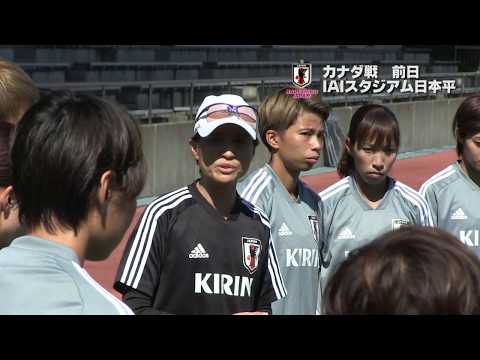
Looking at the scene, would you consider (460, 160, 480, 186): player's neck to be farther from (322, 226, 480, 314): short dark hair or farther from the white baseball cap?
(322, 226, 480, 314): short dark hair

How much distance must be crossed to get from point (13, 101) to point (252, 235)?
3.84 feet

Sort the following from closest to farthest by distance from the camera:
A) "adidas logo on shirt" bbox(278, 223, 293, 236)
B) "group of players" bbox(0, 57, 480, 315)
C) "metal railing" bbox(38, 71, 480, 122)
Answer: "group of players" bbox(0, 57, 480, 315) → "adidas logo on shirt" bbox(278, 223, 293, 236) → "metal railing" bbox(38, 71, 480, 122)

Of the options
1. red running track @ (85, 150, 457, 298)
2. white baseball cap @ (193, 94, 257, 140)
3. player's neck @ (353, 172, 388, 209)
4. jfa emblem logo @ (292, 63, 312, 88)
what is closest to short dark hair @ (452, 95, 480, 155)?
player's neck @ (353, 172, 388, 209)

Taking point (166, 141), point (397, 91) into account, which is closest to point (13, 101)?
point (166, 141)

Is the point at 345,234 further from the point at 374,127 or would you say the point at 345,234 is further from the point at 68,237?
the point at 68,237

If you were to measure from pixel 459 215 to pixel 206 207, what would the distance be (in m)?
1.86

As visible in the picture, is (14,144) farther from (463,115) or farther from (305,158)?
(463,115)

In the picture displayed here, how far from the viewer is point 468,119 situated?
5.27 meters

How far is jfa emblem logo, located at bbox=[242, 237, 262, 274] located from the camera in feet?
12.8

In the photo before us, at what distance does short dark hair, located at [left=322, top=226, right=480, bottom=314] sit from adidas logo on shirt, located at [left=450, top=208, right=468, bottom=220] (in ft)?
11.7

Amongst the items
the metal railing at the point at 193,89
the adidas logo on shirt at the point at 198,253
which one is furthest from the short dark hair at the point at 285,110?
the metal railing at the point at 193,89

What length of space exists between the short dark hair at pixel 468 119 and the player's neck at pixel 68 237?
11.1ft

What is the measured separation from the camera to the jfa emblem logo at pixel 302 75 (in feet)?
67.2

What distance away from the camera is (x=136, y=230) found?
12.5 ft
